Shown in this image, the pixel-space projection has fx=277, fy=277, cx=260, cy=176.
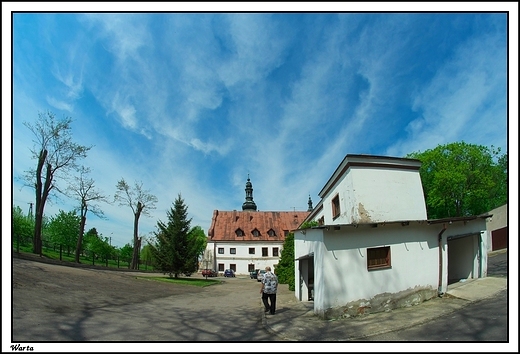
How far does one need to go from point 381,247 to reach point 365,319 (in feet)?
8.63

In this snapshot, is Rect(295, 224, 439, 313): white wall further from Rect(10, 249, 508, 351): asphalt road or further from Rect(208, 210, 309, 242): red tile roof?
Rect(208, 210, 309, 242): red tile roof

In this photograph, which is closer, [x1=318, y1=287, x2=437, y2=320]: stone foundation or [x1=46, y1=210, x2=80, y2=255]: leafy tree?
[x1=318, y1=287, x2=437, y2=320]: stone foundation

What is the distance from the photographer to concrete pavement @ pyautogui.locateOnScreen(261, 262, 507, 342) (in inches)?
292

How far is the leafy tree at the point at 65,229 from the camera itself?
38019 millimetres

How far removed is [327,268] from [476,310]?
4644 mm

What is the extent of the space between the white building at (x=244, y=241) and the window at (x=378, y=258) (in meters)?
36.3

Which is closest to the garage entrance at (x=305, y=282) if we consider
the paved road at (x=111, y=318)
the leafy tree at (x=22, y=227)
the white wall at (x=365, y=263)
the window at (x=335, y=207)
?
the paved road at (x=111, y=318)

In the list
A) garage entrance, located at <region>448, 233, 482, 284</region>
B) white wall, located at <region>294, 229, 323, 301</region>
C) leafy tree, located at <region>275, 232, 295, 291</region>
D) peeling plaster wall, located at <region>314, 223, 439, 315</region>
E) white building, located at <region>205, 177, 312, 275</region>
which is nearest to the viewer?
peeling plaster wall, located at <region>314, 223, 439, 315</region>

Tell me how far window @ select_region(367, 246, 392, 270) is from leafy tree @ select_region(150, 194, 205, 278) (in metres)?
18.8

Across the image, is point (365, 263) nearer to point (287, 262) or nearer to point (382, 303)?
point (382, 303)

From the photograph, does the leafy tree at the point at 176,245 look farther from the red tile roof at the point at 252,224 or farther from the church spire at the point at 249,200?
the church spire at the point at 249,200

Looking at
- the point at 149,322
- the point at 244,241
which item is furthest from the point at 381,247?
the point at 244,241

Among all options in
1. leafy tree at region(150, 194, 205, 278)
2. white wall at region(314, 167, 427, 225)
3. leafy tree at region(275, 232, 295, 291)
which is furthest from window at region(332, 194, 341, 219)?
leafy tree at region(150, 194, 205, 278)

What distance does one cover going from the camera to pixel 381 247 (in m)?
10.1
